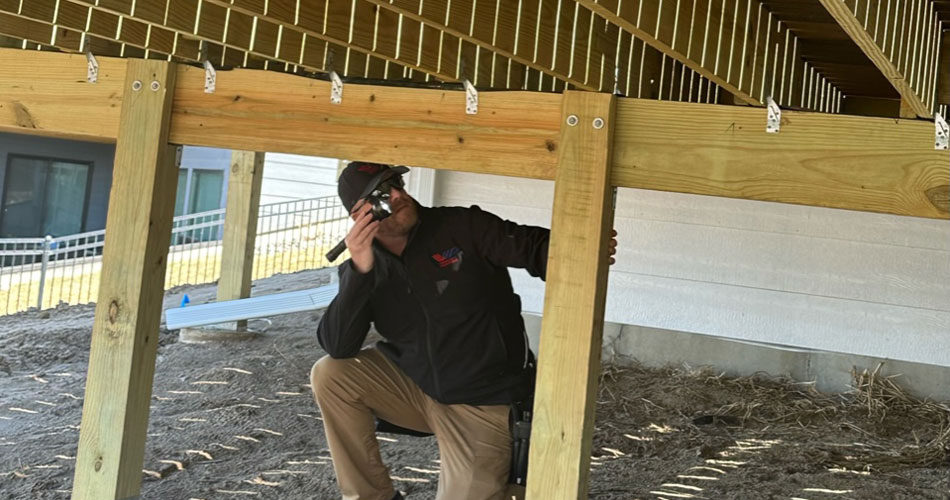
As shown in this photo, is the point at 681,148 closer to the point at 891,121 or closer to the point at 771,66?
the point at 891,121

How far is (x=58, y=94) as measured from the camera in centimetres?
314

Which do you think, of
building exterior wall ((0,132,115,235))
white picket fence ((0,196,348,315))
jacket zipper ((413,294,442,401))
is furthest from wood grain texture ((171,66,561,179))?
building exterior wall ((0,132,115,235))

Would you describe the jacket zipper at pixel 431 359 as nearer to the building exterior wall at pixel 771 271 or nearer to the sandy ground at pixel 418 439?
the sandy ground at pixel 418 439

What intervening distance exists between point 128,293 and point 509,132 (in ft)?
4.21

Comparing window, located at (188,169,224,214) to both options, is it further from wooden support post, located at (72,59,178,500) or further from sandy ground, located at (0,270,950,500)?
wooden support post, located at (72,59,178,500)

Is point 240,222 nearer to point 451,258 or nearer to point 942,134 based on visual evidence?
point 451,258

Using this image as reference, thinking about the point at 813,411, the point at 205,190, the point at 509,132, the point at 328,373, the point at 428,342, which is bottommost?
the point at 813,411

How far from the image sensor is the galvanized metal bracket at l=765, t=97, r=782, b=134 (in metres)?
2.50

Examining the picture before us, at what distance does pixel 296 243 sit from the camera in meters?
12.6

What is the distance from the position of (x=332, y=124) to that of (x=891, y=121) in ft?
4.98

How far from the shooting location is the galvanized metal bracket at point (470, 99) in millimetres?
2746

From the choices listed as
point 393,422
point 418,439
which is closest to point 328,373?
point 393,422

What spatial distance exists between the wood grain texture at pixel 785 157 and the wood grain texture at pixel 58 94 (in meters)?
1.59

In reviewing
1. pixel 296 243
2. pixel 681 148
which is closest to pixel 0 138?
pixel 296 243
